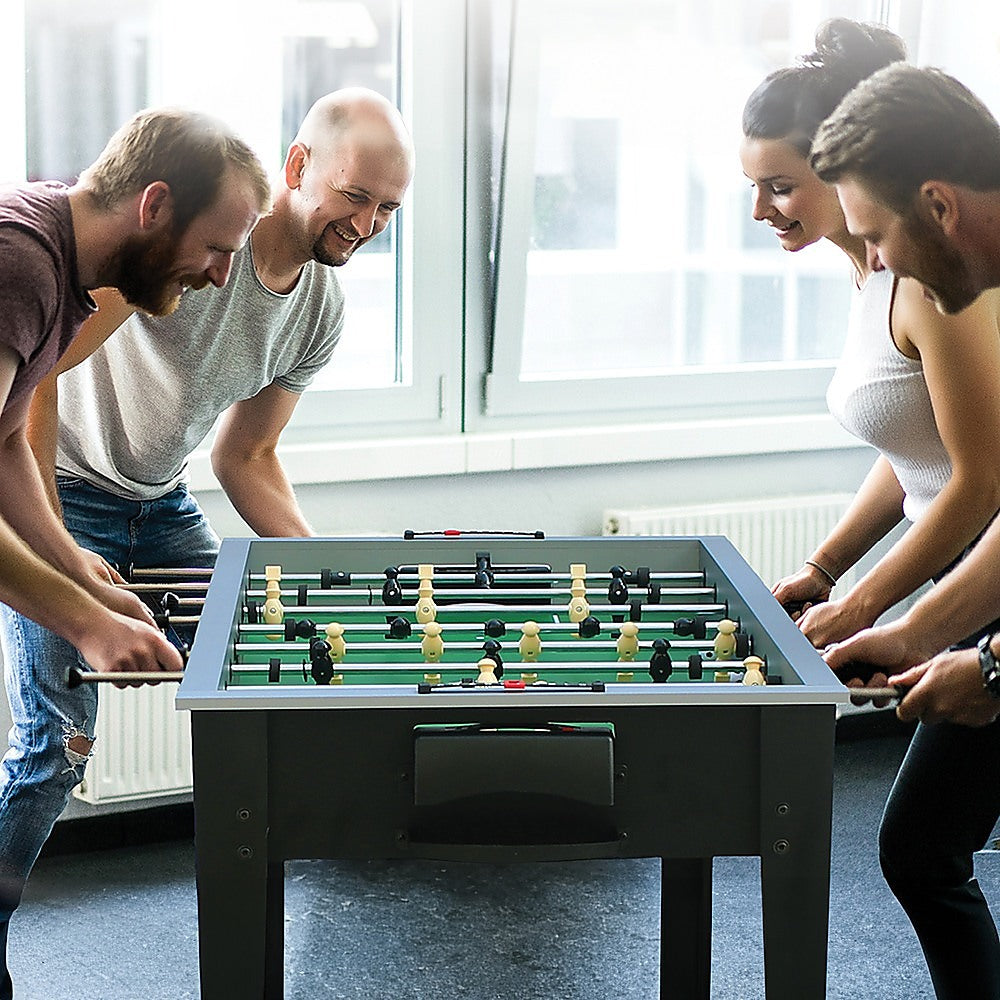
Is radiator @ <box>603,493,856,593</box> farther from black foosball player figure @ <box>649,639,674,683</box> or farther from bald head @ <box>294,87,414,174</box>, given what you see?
black foosball player figure @ <box>649,639,674,683</box>

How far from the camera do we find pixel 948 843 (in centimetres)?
214

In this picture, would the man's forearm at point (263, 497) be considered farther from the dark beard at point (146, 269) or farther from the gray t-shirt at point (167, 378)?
the dark beard at point (146, 269)

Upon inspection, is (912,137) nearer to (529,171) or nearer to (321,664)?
(321,664)

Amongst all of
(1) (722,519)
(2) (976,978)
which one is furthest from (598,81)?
(2) (976,978)

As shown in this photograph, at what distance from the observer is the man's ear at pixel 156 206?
2057 mm

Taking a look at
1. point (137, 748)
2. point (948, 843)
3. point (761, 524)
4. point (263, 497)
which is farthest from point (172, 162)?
point (761, 524)

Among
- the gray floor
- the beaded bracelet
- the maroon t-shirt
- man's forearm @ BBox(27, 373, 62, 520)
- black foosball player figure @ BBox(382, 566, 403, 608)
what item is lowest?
the gray floor

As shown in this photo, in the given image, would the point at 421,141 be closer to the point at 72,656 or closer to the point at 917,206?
the point at 72,656

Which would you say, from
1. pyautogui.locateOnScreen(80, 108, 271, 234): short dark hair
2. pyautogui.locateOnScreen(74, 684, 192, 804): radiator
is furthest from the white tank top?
pyautogui.locateOnScreen(74, 684, 192, 804): radiator

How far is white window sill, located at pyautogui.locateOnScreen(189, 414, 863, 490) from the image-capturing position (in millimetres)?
3482

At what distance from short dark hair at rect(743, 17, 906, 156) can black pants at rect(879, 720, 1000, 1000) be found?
0.90 metres

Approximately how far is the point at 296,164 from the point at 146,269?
24.3 inches

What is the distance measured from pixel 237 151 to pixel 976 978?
155 centimetres

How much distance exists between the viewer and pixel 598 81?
3.72 metres
